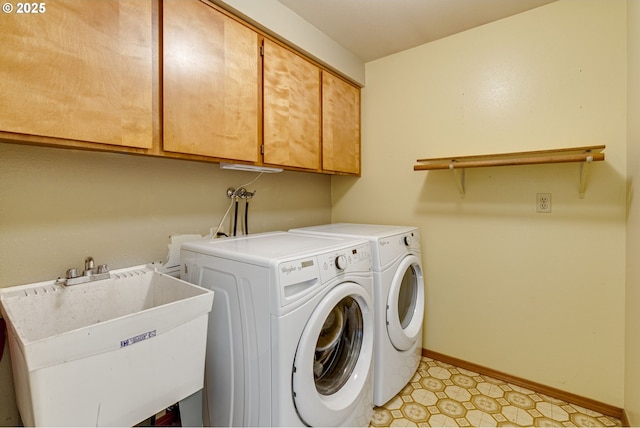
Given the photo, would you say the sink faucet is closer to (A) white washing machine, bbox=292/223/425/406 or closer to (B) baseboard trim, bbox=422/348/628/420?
(A) white washing machine, bbox=292/223/425/406

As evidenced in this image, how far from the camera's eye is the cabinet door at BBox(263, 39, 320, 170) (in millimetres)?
1666

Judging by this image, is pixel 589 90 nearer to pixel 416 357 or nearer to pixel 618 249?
pixel 618 249

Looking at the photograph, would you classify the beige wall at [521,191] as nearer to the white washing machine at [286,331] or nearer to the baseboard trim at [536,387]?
the baseboard trim at [536,387]

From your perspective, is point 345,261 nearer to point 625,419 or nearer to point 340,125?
point 340,125

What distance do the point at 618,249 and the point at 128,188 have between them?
2520 mm

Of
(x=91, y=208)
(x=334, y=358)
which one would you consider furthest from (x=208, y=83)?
(x=334, y=358)

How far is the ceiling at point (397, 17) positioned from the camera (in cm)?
170

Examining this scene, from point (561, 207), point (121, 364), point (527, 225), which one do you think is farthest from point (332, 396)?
point (561, 207)

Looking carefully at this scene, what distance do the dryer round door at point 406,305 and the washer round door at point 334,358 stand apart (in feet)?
0.78

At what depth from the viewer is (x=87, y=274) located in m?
1.26

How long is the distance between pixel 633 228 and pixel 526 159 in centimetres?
56

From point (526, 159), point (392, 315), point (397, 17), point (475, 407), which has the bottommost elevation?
point (475, 407)

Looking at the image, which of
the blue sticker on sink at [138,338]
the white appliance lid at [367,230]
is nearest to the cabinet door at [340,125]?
the white appliance lid at [367,230]

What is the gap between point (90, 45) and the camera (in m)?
1.04
